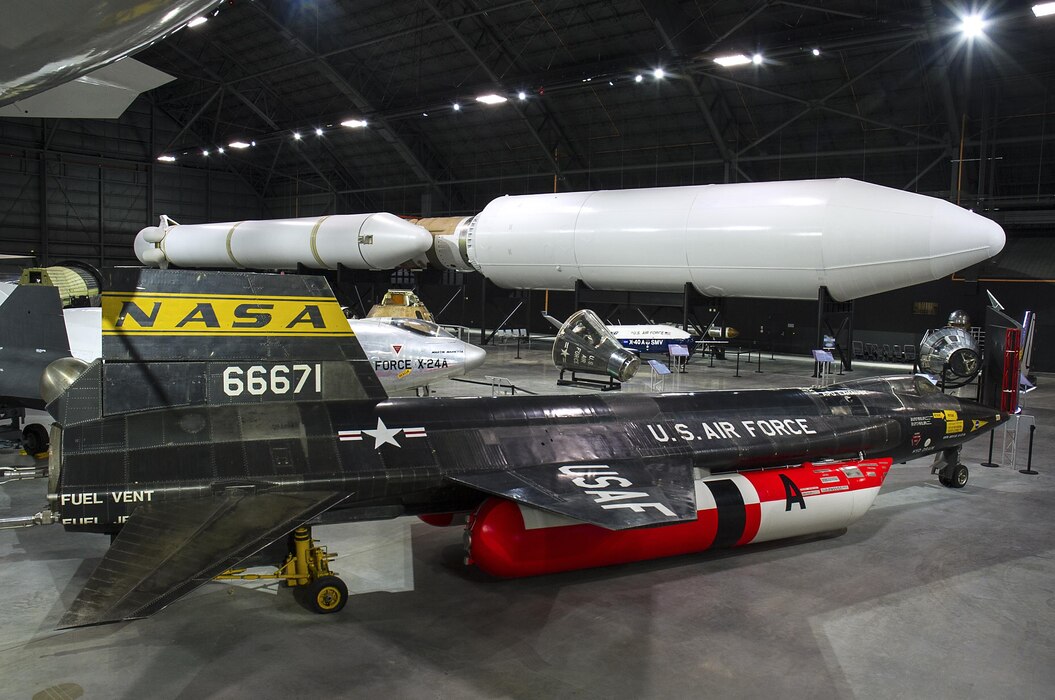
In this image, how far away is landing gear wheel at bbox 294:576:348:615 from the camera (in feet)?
20.9

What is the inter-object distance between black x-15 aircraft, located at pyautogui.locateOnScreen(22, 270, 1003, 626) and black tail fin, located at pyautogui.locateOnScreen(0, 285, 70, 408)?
5230 mm

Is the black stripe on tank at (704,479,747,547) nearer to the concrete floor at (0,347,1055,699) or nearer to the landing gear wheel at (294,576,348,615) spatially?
the concrete floor at (0,347,1055,699)

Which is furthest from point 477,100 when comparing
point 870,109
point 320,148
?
point 320,148

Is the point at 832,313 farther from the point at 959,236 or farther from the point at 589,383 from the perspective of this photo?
the point at 589,383

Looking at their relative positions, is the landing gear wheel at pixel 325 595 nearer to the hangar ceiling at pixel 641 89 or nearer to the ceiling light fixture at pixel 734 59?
the ceiling light fixture at pixel 734 59

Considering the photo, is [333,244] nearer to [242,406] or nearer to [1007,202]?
[242,406]

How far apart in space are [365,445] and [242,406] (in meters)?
1.21

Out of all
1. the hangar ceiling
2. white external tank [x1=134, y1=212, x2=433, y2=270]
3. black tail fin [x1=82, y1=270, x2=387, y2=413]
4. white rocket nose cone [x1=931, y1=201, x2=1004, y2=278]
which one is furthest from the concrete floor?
the hangar ceiling

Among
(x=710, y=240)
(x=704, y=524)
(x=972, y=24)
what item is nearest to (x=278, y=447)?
(x=704, y=524)

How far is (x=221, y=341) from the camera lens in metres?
6.73

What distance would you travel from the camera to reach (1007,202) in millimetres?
23344

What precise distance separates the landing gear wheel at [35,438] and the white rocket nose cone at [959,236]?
54.6 feet

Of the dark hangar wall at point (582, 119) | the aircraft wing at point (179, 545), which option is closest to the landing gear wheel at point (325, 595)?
the aircraft wing at point (179, 545)

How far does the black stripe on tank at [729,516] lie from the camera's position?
778 centimetres
